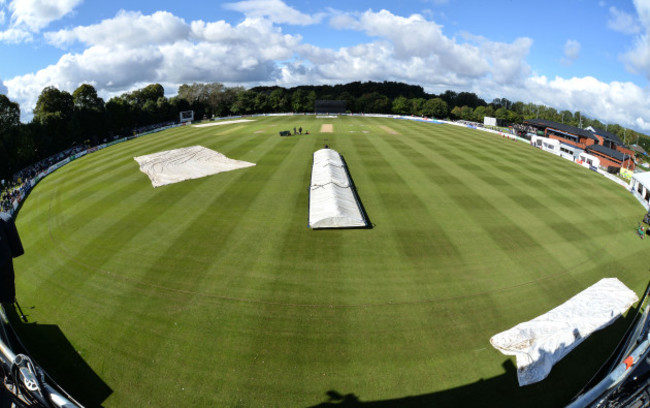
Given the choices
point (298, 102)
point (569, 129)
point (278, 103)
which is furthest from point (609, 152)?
point (278, 103)

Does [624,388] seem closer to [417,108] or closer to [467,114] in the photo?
[417,108]

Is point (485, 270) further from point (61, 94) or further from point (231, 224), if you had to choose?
point (61, 94)

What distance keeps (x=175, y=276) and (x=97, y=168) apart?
34509 millimetres

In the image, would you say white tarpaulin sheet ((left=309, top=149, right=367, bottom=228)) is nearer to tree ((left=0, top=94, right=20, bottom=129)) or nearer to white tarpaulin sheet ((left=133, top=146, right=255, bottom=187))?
→ white tarpaulin sheet ((left=133, top=146, right=255, bottom=187))

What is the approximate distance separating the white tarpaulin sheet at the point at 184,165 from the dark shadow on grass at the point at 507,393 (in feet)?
97.9

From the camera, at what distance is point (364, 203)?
27.2 metres

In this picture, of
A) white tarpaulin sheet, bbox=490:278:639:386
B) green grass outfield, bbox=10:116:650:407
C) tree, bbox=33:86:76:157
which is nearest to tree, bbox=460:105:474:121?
green grass outfield, bbox=10:116:650:407

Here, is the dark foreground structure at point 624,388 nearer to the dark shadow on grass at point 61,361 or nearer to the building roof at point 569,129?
the dark shadow on grass at point 61,361

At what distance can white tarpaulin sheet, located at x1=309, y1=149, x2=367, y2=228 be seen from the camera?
21.8 metres

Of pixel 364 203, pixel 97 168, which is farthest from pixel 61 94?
pixel 364 203

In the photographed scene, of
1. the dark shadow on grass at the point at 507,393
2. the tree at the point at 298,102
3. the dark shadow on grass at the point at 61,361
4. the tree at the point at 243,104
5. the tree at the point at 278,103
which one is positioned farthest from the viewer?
the tree at the point at 298,102

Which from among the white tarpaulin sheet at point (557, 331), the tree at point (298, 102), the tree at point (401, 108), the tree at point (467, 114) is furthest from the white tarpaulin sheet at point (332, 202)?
the tree at point (467, 114)

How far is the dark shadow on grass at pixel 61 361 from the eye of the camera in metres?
11.5

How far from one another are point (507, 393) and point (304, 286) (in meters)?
9.88
